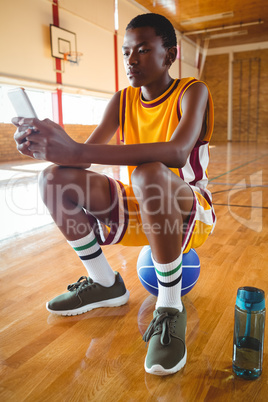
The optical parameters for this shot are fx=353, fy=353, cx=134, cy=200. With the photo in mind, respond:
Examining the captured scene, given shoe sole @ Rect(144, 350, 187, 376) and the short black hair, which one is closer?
shoe sole @ Rect(144, 350, 187, 376)

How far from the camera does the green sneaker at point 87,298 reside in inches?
42.9

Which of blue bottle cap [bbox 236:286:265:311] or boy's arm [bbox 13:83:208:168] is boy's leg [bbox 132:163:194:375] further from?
blue bottle cap [bbox 236:286:265:311]

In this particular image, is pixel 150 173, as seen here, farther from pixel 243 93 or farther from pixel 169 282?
pixel 243 93

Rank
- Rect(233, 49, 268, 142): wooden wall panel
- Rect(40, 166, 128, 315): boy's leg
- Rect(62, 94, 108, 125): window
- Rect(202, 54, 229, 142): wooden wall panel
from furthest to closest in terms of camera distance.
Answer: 1. Rect(202, 54, 229, 142): wooden wall panel
2. Rect(233, 49, 268, 142): wooden wall panel
3. Rect(62, 94, 108, 125): window
4. Rect(40, 166, 128, 315): boy's leg

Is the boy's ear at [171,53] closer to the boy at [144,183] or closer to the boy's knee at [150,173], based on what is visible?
the boy at [144,183]

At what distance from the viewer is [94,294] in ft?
3.68

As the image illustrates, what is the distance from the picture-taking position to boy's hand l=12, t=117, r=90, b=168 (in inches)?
32.2

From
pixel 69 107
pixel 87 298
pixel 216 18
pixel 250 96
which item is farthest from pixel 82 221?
pixel 250 96

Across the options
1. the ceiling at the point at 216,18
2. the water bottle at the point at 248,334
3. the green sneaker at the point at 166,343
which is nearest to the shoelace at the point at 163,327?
the green sneaker at the point at 166,343

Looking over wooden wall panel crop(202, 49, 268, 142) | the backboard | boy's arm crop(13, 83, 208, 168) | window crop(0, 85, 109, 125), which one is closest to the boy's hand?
boy's arm crop(13, 83, 208, 168)

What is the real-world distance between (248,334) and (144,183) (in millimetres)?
417

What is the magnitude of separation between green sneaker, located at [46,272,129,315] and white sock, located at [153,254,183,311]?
24 cm

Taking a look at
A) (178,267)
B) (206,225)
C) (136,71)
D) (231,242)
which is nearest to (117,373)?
(178,267)

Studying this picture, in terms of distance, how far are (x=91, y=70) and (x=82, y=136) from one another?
1.67 m
